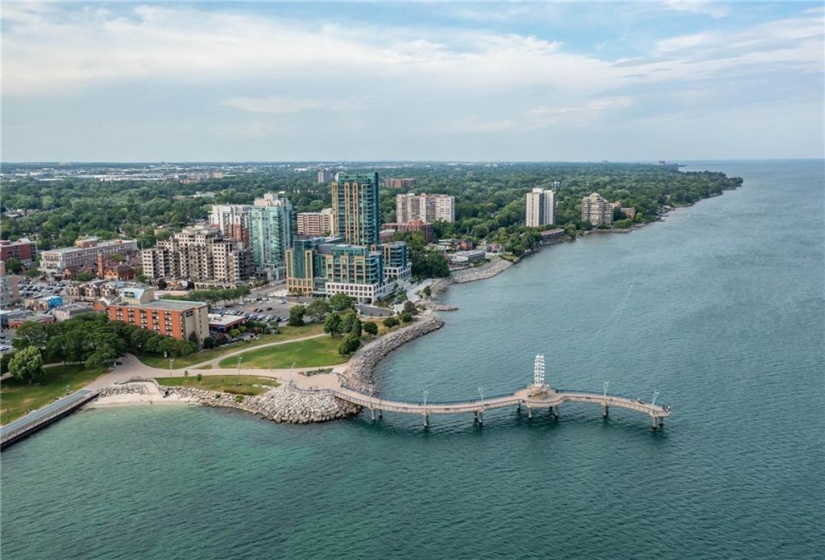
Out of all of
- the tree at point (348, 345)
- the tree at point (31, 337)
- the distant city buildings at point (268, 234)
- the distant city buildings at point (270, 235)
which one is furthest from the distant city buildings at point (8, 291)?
the tree at point (348, 345)

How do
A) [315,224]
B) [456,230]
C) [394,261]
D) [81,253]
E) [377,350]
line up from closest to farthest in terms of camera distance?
[377,350] < [394,261] < [81,253] < [315,224] < [456,230]

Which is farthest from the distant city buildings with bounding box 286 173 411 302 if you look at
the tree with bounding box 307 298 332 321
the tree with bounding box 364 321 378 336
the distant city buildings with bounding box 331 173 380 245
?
the tree with bounding box 364 321 378 336

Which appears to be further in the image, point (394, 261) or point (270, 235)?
point (270, 235)

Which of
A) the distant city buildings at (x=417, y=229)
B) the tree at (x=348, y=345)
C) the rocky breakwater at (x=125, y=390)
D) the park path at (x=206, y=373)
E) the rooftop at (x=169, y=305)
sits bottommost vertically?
the rocky breakwater at (x=125, y=390)

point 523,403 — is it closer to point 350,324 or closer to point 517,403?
point 517,403

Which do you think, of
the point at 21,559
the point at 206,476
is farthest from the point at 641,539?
the point at 21,559

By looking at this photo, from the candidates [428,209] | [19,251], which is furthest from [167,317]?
[428,209]

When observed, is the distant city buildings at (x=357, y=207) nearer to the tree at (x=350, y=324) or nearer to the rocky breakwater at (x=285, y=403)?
the tree at (x=350, y=324)
